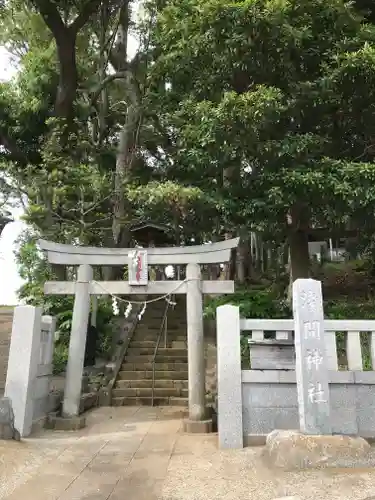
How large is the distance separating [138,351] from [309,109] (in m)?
8.19

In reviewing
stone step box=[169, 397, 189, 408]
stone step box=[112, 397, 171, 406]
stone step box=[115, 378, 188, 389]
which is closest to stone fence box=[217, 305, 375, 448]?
stone step box=[169, 397, 189, 408]

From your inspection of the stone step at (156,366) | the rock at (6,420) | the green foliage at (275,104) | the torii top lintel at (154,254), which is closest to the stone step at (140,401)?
the stone step at (156,366)

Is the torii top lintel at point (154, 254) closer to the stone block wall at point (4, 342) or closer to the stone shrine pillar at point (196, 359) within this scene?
the stone shrine pillar at point (196, 359)

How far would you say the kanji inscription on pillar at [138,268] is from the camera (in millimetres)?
8727

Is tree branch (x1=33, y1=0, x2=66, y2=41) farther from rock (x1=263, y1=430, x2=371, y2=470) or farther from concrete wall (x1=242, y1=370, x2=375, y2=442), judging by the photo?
rock (x1=263, y1=430, x2=371, y2=470)

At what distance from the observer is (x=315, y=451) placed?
5.35 m

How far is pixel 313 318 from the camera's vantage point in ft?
19.8

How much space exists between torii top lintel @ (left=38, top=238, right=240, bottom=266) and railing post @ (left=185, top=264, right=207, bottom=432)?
25cm

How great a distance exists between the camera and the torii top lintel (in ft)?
29.0

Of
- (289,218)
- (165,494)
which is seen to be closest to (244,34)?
(289,218)

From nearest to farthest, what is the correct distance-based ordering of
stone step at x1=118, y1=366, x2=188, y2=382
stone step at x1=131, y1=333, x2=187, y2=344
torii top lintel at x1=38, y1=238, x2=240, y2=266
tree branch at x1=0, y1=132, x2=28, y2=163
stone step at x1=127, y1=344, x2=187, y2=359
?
torii top lintel at x1=38, y1=238, x2=240, y2=266
stone step at x1=118, y1=366, x2=188, y2=382
stone step at x1=127, y1=344, x2=187, y2=359
stone step at x1=131, y1=333, x2=187, y2=344
tree branch at x1=0, y1=132, x2=28, y2=163

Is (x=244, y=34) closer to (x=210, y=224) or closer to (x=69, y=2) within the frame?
(x=210, y=224)

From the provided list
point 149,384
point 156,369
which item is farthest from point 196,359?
point 156,369

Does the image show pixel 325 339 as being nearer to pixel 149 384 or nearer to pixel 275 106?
pixel 275 106
